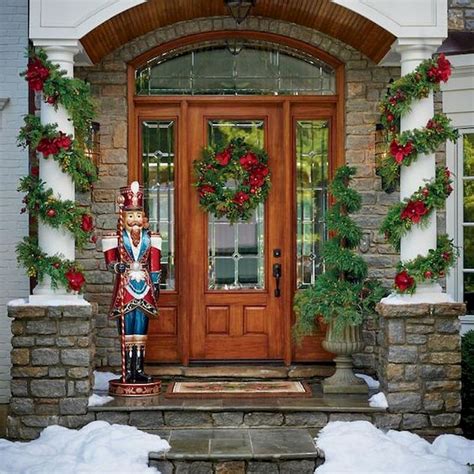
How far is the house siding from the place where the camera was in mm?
9078

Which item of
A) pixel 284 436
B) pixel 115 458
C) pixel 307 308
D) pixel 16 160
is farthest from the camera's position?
pixel 16 160

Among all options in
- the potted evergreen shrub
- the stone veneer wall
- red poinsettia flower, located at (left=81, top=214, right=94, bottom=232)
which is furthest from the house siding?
the potted evergreen shrub

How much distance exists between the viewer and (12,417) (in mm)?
7895

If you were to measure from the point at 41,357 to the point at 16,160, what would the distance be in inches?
85.9

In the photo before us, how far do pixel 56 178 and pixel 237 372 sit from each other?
2.54 m

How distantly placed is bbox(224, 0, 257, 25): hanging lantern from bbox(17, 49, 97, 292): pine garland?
141 centimetres

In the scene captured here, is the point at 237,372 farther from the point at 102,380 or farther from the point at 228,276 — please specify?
the point at 102,380

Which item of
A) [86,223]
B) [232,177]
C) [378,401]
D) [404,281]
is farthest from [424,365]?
[86,223]

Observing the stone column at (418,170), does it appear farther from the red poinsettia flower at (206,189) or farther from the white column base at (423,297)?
the red poinsettia flower at (206,189)

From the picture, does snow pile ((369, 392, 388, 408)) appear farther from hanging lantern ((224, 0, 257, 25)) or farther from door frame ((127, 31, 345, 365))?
hanging lantern ((224, 0, 257, 25))

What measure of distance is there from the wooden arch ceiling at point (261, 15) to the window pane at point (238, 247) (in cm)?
106

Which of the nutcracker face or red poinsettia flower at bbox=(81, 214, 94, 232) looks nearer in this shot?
red poinsettia flower at bbox=(81, 214, 94, 232)

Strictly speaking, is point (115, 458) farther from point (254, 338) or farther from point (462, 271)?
point (462, 271)

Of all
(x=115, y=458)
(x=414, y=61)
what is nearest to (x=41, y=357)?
(x=115, y=458)
